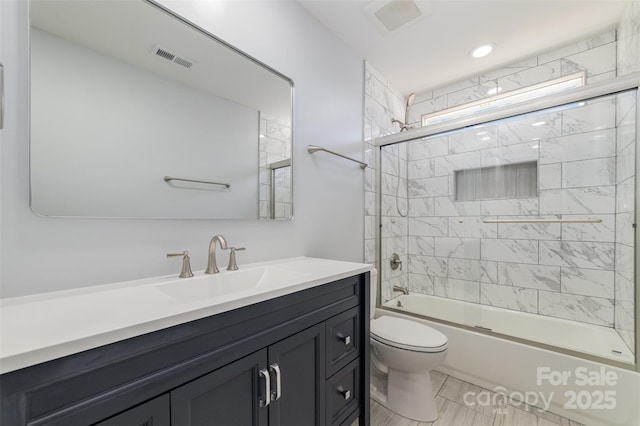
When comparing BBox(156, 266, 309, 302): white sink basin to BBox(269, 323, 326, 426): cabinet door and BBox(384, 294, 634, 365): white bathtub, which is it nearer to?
BBox(269, 323, 326, 426): cabinet door

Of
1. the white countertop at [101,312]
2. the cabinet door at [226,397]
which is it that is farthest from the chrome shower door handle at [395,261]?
the cabinet door at [226,397]

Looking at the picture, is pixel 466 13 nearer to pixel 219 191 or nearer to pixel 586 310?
Result: pixel 219 191

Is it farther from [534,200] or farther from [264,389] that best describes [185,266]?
[534,200]

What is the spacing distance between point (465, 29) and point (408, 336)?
2164 mm

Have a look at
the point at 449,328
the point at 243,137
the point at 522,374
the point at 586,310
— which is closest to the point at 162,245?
the point at 243,137

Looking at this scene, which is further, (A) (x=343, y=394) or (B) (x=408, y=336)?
(B) (x=408, y=336)

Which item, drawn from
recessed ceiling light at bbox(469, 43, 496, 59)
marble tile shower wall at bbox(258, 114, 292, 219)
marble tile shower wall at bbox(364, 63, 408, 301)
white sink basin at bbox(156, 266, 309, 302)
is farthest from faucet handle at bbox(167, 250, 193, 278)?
recessed ceiling light at bbox(469, 43, 496, 59)

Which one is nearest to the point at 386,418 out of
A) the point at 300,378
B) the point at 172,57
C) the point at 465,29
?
the point at 300,378

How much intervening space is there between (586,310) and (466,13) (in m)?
2.34

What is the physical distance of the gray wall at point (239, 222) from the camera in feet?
2.53

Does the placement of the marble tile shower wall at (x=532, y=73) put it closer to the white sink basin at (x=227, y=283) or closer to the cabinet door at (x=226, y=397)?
the white sink basin at (x=227, y=283)

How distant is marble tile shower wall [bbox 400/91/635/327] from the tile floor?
34.5 inches

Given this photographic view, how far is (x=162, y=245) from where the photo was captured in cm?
105

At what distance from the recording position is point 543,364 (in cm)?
161
